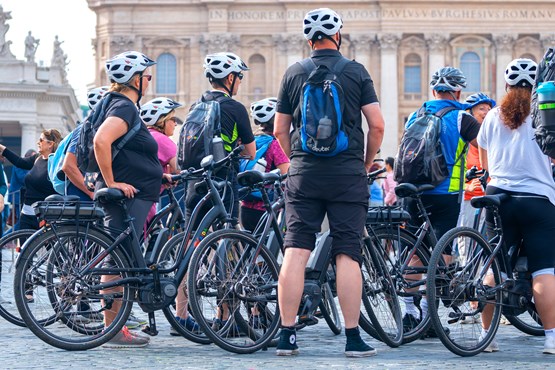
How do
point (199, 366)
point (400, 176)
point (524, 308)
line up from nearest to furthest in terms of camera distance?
point (199, 366), point (524, 308), point (400, 176)

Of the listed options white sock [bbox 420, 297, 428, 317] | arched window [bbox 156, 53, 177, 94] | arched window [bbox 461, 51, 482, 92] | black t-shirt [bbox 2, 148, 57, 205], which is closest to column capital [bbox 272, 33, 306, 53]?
arched window [bbox 156, 53, 177, 94]

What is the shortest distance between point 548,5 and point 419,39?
20.7ft

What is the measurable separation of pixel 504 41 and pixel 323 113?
5908cm

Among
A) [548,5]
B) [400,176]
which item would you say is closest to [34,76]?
[548,5]

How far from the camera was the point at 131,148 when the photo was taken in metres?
8.37

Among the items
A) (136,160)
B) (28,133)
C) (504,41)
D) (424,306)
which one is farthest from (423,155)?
(504,41)

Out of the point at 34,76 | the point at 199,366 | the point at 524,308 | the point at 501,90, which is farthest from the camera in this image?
the point at 501,90

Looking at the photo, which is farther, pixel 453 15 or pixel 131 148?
pixel 453 15

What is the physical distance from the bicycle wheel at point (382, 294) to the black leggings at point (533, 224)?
0.74 metres

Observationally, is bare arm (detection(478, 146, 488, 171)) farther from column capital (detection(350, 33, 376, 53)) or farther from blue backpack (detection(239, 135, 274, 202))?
column capital (detection(350, 33, 376, 53))

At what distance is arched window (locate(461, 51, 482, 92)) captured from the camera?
64.8 metres

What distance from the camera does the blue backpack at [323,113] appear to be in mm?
7559

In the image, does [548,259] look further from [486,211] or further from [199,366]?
[199,366]

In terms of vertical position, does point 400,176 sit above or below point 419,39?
below
